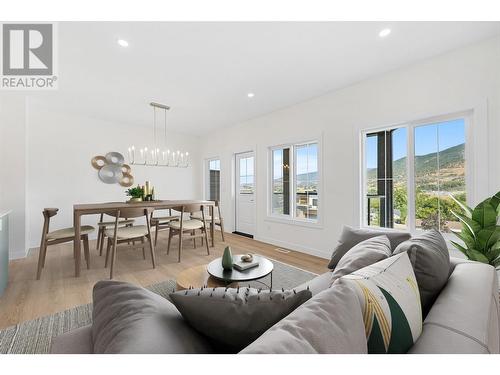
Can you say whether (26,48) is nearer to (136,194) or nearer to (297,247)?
(136,194)

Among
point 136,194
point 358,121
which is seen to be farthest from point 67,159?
point 358,121

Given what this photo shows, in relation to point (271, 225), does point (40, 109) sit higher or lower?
higher

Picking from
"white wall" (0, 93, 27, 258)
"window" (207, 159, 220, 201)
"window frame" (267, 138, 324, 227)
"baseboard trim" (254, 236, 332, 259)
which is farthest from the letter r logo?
"baseboard trim" (254, 236, 332, 259)

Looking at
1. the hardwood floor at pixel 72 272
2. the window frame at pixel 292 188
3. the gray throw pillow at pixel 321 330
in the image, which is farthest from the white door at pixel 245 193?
the gray throw pillow at pixel 321 330

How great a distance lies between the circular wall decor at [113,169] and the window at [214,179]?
186cm

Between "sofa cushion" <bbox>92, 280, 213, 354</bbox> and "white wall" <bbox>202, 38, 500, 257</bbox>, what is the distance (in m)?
2.86

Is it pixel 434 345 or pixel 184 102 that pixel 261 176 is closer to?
pixel 184 102

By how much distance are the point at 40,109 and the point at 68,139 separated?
1.98 feet

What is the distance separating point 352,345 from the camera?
504 mm

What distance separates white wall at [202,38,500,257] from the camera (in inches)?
82.7

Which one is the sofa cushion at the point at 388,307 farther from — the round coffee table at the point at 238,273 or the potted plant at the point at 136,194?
the potted plant at the point at 136,194

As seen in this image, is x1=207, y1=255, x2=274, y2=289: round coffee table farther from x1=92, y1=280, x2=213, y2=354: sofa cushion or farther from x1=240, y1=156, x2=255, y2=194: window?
x1=240, y1=156, x2=255, y2=194: window

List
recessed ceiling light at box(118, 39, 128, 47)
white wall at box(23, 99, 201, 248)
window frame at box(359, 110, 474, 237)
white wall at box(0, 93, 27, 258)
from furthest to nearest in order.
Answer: white wall at box(23, 99, 201, 248)
white wall at box(0, 93, 27, 258)
window frame at box(359, 110, 474, 237)
recessed ceiling light at box(118, 39, 128, 47)

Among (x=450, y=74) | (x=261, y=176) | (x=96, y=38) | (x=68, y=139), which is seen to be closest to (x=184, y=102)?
(x=96, y=38)
